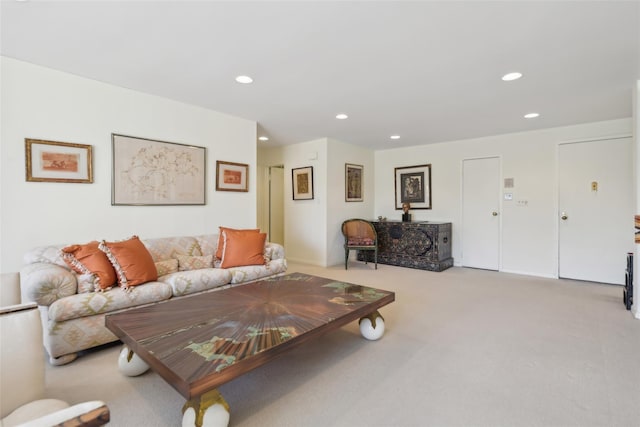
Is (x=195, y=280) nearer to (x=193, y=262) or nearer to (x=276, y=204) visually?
(x=193, y=262)

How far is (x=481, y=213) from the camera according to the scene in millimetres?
5262

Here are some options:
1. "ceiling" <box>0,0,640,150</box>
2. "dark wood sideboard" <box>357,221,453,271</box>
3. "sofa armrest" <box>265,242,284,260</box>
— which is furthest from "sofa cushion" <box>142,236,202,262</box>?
"dark wood sideboard" <box>357,221,453,271</box>

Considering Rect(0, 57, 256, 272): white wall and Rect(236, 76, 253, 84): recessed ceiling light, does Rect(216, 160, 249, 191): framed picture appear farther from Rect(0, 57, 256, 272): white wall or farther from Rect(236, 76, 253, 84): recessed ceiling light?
Rect(236, 76, 253, 84): recessed ceiling light

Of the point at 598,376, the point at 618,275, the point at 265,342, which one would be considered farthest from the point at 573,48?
the point at 618,275

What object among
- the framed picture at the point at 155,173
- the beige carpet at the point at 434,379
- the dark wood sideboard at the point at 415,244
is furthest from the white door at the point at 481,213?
the framed picture at the point at 155,173

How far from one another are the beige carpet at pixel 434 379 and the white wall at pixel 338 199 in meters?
2.55

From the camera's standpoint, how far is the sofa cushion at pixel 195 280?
2734 millimetres

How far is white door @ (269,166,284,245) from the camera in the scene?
6793mm

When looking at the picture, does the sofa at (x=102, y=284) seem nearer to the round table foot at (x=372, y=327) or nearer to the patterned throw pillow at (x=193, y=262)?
the patterned throw pillow at (x=193, y=262)

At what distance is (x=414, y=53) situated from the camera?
240 cm

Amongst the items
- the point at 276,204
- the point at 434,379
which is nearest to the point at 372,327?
the point at 434,379

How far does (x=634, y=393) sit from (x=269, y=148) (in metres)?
5.88

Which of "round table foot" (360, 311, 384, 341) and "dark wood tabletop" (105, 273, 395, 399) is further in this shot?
"round table foot" (360, 311, 384, 341)

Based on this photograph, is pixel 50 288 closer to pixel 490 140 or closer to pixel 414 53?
pixel 414 53
